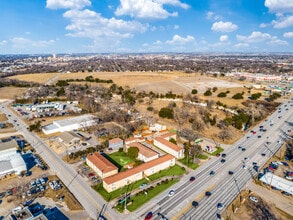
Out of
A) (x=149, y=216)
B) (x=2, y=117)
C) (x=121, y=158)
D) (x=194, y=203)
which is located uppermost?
(x=149, y=216)

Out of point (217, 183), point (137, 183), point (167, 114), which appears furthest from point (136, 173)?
point (167, 114)

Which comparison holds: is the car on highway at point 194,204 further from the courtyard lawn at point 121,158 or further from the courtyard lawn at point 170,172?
the courtyard lawn at point 121,158

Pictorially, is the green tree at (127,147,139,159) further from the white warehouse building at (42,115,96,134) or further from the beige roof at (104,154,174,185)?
the white warehouse building at (42,115,96,134)

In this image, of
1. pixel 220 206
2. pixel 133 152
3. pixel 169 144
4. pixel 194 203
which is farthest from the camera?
pixel 169 144

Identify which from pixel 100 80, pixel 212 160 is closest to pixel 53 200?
pixel 212 160

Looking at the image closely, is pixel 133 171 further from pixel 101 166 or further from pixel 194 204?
pixel 194 204

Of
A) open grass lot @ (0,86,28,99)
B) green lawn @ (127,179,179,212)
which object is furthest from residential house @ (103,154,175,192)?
open grass lot @ (0,86,28,99)

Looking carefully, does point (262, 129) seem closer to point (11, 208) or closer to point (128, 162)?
point (128, 162)
